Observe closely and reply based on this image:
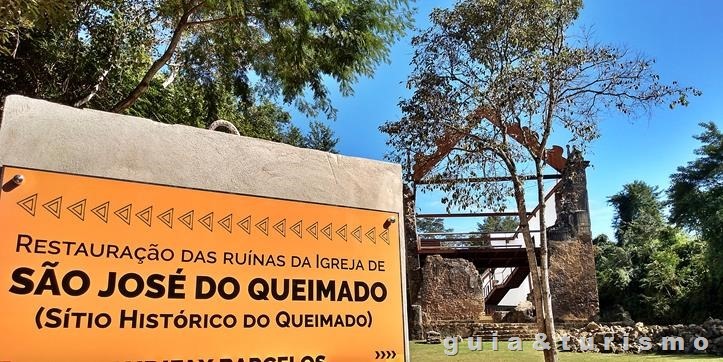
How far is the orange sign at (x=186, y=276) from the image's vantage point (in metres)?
1.79

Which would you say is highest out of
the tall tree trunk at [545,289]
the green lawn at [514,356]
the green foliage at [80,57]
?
the green foliage at [80,57]

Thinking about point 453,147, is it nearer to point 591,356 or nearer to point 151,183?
point 591,356

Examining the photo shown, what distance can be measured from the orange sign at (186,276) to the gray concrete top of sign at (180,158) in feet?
0.18

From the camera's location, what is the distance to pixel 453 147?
28.3ft

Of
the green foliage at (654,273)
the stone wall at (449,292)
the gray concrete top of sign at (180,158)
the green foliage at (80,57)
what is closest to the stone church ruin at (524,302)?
the stone wall at (449,292)

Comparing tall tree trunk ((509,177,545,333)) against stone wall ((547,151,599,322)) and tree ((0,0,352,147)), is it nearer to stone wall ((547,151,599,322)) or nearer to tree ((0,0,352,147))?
tree ((0,0,352,147))

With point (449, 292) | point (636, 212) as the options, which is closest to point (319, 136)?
point (449, 292)

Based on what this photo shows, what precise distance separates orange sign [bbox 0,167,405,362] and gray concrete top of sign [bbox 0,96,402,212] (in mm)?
54

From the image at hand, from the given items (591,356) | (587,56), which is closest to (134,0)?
(587,56)

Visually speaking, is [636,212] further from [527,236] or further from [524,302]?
[527,236]

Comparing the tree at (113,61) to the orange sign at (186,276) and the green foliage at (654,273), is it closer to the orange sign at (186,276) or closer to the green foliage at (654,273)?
the orange sign at (186,276)

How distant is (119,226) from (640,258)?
22.7 metres

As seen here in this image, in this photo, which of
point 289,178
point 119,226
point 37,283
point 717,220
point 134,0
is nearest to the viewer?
point 37,283

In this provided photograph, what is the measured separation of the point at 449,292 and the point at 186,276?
590 inches
